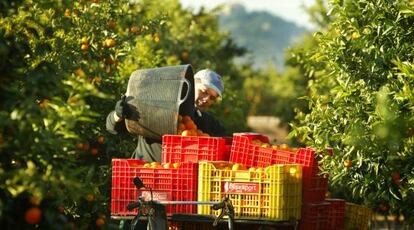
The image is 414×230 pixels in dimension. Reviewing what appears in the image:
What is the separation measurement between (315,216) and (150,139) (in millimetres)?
1890

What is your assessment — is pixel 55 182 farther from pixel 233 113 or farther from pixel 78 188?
pixel 233 113

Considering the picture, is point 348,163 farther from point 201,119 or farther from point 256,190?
point 201,119

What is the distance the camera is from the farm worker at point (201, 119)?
28.8ft

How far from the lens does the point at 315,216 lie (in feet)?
25.2

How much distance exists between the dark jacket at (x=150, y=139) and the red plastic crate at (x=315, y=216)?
69.3 inches

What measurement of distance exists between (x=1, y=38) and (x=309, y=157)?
2881 millimetres

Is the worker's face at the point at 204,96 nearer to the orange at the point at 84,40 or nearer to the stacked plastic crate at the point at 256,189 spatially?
the orange at the point at 84,40

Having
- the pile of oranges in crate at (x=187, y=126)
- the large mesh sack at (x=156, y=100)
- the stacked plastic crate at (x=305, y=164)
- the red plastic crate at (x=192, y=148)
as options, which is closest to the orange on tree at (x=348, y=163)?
the stacked plastic crate at (x=305, y=164)

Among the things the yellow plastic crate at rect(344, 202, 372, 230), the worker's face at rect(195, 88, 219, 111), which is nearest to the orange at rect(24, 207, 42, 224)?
the yellow plastic crate at rect(344, 202, 372, 230)

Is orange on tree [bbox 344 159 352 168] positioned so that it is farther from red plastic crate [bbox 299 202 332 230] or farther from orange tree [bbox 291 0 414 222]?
red plastic crate [bbox 299 202 332 230]

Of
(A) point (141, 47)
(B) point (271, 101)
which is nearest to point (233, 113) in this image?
(A) point (141, 47)

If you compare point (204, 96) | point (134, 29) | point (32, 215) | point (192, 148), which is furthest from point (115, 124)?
point (134, 29)

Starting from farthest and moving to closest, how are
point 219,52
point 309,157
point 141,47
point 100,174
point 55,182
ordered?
point 219,52 < point 141,47 < point 100,174 < point 309,157 < point 55,182

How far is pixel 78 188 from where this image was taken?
17.5 ft
